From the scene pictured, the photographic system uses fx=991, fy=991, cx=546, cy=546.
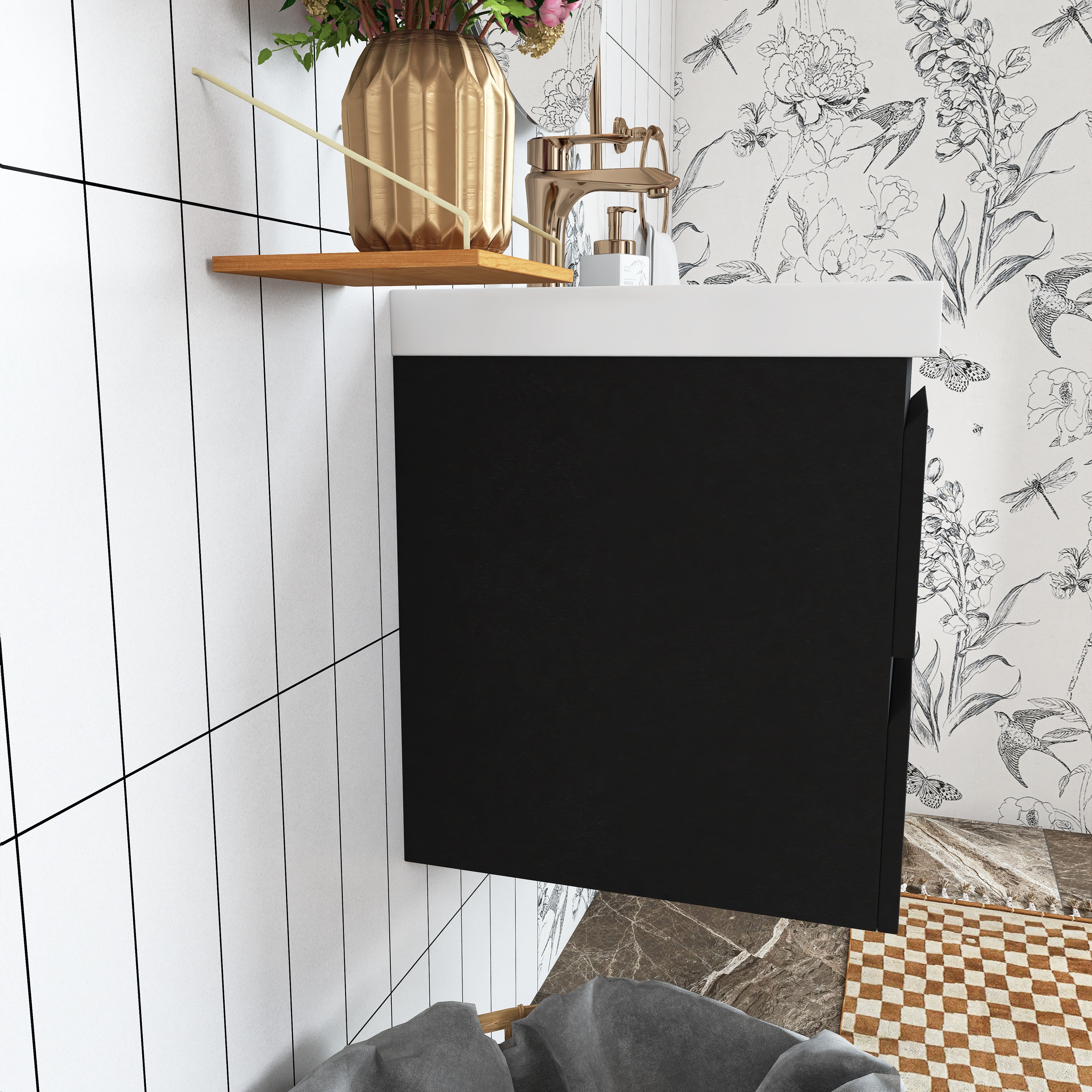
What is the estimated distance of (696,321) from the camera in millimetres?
872

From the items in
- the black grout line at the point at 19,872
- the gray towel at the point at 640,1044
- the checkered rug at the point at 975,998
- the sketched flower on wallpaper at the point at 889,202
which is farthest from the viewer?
the sketched flower on wallpaper at the point at 889,202

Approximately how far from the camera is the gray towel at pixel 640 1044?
3.04 feet

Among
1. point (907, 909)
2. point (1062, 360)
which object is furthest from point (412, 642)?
point (1062, 360)

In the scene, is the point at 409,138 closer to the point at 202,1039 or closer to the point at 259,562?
the point at 259,562

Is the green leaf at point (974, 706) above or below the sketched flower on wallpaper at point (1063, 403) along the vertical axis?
below

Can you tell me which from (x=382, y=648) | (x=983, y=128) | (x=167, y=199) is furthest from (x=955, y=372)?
(x=167, y=199)

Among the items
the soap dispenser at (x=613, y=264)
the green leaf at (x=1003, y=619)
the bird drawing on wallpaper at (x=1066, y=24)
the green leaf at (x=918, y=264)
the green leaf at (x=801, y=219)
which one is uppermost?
the bird drawing on wallpaper at (x=1066, y=24)

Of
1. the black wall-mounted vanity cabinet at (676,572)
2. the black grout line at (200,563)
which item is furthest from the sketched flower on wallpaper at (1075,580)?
the black grout line at (200,563)

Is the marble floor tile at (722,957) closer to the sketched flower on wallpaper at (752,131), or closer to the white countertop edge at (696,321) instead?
the white countertop edge at (696,321)

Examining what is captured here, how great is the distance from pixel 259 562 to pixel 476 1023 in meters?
0.47

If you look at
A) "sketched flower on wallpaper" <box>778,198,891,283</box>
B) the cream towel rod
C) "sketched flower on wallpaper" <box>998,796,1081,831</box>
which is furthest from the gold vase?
"sketched flower on wallpaper" <box>998,796,1081,831</box>

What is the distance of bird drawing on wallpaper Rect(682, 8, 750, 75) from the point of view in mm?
2250

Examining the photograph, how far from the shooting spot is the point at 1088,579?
7.25 feet

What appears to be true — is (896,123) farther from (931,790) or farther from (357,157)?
(357,157)
